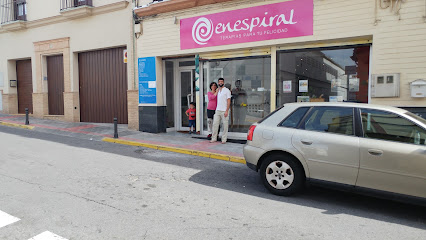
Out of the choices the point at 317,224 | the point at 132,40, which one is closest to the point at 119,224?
the point at 317,224

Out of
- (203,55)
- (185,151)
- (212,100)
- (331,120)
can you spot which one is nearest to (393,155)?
(331,120)

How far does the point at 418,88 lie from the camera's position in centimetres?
701

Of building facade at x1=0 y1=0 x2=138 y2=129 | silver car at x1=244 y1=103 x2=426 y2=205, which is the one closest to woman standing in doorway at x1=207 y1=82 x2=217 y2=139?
building facade at x1=0 y1=0 x2=138 y2=129

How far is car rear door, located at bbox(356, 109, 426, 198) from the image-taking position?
3947 mm

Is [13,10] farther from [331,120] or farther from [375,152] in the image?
[375,152]

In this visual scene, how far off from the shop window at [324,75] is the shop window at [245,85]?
1.62 feet

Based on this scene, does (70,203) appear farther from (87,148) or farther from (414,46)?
(414,46)

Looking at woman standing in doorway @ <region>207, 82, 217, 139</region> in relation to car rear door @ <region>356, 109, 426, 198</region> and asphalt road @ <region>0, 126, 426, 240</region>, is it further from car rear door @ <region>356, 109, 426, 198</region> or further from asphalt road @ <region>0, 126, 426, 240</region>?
car rear door @ <region>356, 109, 426, 198</region>

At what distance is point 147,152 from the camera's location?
831 centimetres

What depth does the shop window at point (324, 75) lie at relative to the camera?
804 centimetres

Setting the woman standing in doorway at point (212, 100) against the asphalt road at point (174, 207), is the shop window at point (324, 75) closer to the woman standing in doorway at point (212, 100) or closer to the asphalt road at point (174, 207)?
the woman standing in doorway at point (212, 100)

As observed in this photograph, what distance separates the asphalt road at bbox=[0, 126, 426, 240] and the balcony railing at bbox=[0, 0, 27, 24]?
40.2 ft

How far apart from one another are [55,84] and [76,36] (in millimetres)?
3059

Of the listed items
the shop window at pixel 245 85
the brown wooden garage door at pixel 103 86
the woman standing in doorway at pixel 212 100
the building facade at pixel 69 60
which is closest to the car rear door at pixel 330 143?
the shop window at pixel 245 85
